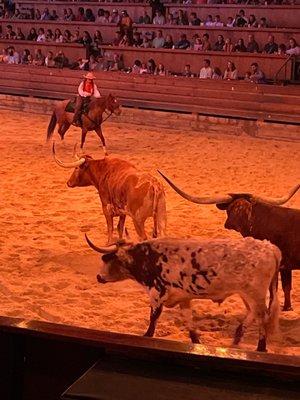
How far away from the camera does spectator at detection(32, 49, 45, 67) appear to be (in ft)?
66.7

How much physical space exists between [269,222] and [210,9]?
47.9ft

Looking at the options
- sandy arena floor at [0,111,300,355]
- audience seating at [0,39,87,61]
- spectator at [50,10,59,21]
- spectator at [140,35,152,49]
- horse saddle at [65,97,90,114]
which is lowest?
sandy arena floor at [0,111,300,355]

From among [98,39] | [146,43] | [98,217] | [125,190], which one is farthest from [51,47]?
[125,190]

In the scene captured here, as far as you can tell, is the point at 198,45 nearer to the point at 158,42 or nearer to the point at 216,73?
the point at 216,73

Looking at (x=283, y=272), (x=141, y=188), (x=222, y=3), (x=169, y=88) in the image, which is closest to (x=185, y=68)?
(x=169, y=88)

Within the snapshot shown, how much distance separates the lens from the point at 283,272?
5867 millimetres

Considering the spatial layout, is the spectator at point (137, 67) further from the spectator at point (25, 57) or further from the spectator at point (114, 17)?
the spectator at point (25, 57)

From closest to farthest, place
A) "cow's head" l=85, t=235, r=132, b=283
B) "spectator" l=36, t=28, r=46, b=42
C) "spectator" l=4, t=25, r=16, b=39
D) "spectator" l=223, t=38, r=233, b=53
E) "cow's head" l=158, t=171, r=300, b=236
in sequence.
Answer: "cow's head" l=85, t=235, r=132, b=283 < "cow's head" l=158, t=171, r=300, b=236 < "spectator" l=223, t=38, r=233, b=53 < "spectator" l=36, t=28, r=46, b=42 < "spectator" l=4, t=25, r=16, b=39

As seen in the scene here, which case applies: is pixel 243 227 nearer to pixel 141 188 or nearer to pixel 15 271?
pixel 141 188

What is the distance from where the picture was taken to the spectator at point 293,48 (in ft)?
53.9

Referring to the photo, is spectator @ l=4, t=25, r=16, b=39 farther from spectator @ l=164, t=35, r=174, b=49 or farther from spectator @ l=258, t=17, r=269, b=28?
spectator @ l=258, t=17, r=269, b=28

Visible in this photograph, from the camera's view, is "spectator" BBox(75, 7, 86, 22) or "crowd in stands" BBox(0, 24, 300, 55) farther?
"spectator" BBox(75, 7, 86, 22)

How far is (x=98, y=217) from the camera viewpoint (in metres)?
9.05

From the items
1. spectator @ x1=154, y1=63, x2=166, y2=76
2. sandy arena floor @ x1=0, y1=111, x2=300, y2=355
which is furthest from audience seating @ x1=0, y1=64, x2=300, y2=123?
sandy arena floor @ x1=0, y1=111, x2=300, y2=355
